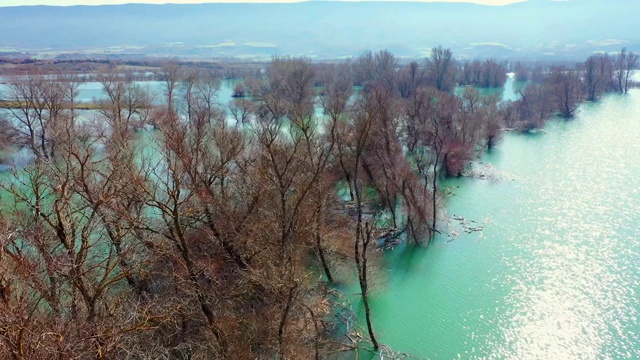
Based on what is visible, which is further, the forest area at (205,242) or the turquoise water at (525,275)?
the turquoise water at (525,275)

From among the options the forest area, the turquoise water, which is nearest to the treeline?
the turquoise water

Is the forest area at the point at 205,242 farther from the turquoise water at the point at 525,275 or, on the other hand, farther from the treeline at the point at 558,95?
the treeline at the point at 558,95

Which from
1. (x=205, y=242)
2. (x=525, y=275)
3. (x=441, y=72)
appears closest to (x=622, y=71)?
(x=441, y=72)

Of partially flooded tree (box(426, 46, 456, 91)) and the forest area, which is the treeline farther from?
the forest area

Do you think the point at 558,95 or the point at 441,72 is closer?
the point at 558,95

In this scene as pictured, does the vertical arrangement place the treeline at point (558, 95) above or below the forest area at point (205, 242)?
above

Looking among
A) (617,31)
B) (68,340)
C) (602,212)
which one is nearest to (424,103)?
(602,212)

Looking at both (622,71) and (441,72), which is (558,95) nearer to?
(441,72)

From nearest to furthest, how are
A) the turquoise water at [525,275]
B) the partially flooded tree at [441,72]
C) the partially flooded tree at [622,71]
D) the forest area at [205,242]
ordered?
the forest area at [205,242] → the turquoise water at [525,275] → the partially flooded tree at [441,72] → the partially flooded tree at [622,71]

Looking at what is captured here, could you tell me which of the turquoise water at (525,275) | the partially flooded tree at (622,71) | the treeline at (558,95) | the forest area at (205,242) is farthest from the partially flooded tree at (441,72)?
the forest area at (205,242)
